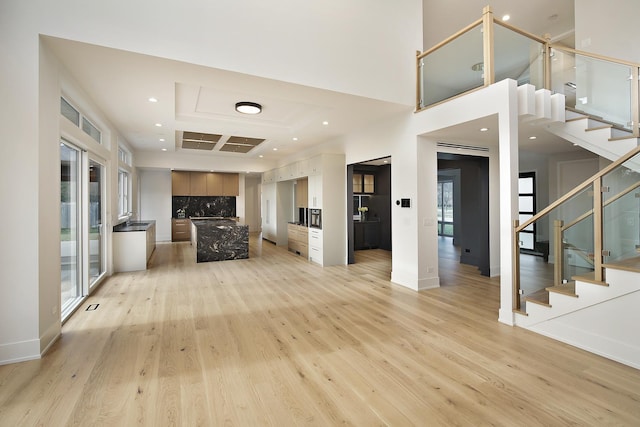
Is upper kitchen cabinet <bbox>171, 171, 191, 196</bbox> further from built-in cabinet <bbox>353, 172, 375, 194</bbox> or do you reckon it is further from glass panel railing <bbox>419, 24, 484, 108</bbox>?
glass panel railing <bbox>419, 24, 484, 108</bbox>

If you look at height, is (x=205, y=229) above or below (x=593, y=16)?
below

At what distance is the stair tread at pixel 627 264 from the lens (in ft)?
8.60

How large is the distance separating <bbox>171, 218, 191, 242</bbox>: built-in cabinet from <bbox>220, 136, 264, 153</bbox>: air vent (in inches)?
143

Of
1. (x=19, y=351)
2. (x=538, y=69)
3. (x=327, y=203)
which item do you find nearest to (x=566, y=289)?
(x=538, y=69)

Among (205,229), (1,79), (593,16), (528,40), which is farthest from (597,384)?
(205,229)

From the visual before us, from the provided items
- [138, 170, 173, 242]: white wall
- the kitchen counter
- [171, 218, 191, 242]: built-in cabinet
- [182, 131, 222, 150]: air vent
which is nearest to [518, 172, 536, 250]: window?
[182, 131, 222, 150]: air vent

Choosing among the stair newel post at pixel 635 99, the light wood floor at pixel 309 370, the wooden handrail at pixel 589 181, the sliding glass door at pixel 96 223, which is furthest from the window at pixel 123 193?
the stair newel post at pixel 635 99

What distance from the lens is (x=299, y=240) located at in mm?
8141

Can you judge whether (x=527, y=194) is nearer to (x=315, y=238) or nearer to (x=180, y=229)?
(x=315, y=238)

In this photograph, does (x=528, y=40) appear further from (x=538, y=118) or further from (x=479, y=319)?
(x=479, y=319)

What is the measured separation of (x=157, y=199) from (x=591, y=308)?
1169 centimetres

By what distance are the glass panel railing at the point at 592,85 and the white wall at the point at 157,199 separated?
36.7 feet

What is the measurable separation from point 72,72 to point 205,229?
166 inches

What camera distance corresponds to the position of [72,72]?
3.54m
